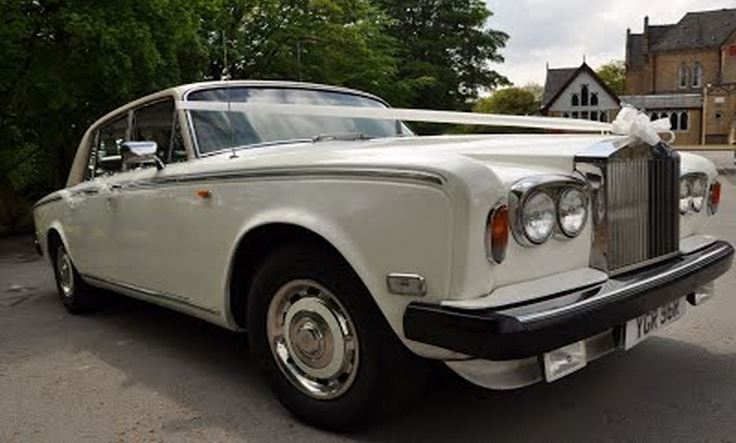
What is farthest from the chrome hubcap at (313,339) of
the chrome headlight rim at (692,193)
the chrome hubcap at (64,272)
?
the chrome hubcap at (64,272)

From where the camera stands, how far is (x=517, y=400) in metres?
3.32

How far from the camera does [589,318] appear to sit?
2.50m

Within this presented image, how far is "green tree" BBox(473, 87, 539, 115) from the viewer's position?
6800 cm

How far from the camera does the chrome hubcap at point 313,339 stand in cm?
287

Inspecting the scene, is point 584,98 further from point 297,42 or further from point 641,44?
point 297,42

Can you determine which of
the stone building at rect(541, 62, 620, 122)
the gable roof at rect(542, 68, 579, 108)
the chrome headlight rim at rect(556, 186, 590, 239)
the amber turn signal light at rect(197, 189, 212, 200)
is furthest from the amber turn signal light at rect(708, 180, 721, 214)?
the gable roof at rect(542, 68, 579, 108)

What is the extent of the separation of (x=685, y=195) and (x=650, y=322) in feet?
3.07

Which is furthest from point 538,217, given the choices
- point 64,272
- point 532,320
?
point 64,272

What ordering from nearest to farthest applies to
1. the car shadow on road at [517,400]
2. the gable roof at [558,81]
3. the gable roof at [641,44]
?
the car shadow on road at [517,400]
the gable roof at [558,81]
the gable roof at [641,44]

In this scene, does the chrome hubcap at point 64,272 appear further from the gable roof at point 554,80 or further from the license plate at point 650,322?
the gable roof at point 554,80

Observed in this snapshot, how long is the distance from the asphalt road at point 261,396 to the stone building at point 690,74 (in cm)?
6601

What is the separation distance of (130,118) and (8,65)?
7.60 meters

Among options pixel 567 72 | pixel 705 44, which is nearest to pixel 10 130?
pixel 567 72

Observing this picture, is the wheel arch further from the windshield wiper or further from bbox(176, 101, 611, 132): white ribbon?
bbox(176, 101, 611, 132): white ribbon
